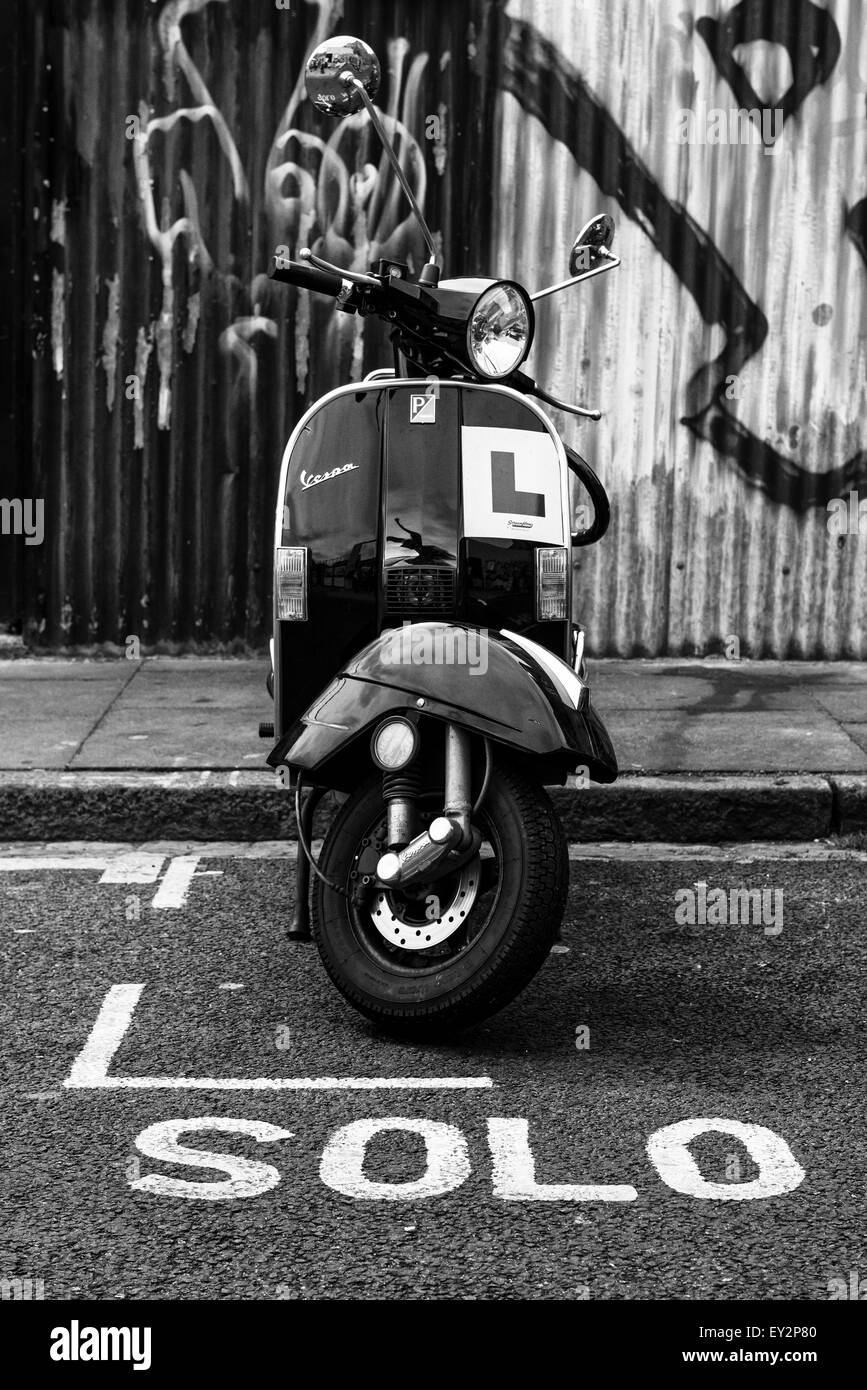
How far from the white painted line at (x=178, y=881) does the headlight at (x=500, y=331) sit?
178 cm

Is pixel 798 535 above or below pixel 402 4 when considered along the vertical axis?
below

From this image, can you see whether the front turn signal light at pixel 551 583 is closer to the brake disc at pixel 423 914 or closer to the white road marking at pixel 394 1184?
the brake disc at pixel 423 914

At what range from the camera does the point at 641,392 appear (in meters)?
7.88

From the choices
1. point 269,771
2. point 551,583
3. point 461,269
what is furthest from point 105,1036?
point 461,269

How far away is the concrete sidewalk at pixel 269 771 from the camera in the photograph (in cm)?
562

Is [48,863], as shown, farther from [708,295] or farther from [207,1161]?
[708,295]

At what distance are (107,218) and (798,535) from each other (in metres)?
3.44

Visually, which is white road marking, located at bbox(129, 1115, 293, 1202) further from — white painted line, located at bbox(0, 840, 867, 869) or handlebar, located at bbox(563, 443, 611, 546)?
white painted line, located at bbox(0, 840, 867, 869)

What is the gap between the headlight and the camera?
159 inches

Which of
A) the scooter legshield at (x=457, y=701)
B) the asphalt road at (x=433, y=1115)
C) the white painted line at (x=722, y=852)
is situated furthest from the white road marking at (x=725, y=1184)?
the white painted line at (x=722, y=852)
